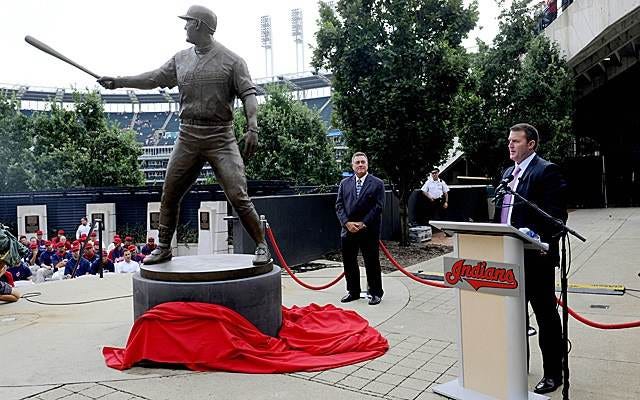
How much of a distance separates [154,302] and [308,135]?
20.6m

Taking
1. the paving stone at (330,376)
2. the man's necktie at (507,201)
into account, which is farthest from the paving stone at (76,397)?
the man's necktie at (507,201)

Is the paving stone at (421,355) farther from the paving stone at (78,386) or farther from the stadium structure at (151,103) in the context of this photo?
the stadium structure at (151,103)

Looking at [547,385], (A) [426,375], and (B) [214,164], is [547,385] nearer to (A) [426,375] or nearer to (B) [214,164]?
(A) [426,375]

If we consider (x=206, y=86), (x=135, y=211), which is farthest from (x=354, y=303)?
(x=135, y=211)

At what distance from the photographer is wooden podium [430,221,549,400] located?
346cm

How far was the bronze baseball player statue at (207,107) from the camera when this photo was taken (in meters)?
5.24

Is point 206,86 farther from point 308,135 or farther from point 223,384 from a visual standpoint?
point 308,135

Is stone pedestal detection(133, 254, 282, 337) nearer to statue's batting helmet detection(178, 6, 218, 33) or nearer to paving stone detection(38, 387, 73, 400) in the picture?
paving stone detection(38, 387, 73, 400)

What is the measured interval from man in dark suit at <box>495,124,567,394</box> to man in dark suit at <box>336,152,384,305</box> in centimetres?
292

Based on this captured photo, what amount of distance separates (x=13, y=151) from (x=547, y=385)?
22673 millimetres

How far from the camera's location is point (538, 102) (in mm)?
19828

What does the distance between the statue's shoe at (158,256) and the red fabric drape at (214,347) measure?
3.15 ft

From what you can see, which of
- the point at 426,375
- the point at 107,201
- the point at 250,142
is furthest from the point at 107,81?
the point at 107,201

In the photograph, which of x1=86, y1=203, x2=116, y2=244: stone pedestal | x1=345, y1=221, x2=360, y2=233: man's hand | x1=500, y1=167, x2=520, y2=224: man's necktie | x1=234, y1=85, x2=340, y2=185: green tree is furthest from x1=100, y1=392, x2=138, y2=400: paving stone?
x1=234, y1=85, x2=340, y2=185: green tree
